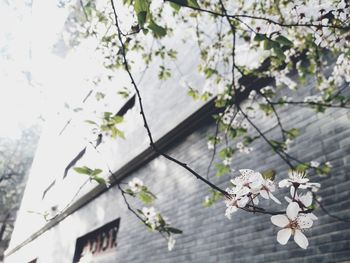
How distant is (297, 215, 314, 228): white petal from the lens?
3.83 feet

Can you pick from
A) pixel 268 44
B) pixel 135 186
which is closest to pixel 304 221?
pixel 268 44

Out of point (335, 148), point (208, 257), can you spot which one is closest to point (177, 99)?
point (208, 257)

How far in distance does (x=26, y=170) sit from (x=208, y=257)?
29727 mm

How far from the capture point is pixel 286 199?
1203 millimetres

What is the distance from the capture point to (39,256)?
37.1 feet

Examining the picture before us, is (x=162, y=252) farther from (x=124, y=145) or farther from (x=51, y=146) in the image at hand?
(x=51, y=146)

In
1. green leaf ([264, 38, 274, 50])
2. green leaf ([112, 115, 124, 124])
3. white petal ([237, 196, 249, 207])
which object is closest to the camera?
white petal ([237, 196, 249, 207])

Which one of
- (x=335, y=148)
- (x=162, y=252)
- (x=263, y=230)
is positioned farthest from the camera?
(x=162, y=252)

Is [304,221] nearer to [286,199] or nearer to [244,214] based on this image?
[286,199]

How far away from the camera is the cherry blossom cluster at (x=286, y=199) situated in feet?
3.79

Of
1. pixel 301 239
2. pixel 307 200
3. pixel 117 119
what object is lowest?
pixel 301 239

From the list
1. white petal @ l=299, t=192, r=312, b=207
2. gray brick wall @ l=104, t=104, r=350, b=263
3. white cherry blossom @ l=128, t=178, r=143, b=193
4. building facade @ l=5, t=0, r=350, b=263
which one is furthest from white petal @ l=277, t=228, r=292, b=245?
gray brick wall @ l=104, t=104, r=350, b=263

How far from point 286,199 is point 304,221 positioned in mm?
90

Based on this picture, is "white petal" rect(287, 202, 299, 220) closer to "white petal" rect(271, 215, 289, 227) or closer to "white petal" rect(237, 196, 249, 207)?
"white petal" rect(271, 215, 289, 227)
